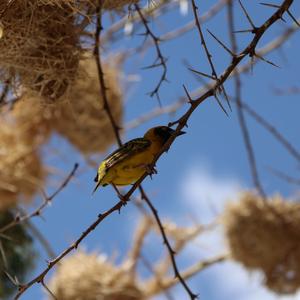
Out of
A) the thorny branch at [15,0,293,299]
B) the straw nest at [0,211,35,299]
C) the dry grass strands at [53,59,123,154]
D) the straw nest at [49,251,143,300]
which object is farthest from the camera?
the straw nest at [0,211,35,299]

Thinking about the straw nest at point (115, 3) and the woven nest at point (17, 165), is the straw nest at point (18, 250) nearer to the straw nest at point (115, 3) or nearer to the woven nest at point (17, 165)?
the woven nest at point (17, 165)

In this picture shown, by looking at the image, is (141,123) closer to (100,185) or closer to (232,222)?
(232,222)

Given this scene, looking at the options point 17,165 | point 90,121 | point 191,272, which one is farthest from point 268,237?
point 17,165

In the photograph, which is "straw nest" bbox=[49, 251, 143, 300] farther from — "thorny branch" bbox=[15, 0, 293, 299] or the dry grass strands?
"thorny branch" bbox=[15, 0, 293, 299]

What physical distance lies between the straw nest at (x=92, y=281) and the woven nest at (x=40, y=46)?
141 centimetres

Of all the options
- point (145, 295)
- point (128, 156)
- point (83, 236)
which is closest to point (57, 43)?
point (128, 156)

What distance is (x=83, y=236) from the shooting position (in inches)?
54.1

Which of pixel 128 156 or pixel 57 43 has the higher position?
pixel 57 43

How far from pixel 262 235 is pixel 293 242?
155 mm

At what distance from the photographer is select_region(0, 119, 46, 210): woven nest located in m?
3.36

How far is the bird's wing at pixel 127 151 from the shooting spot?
1748 millimetres

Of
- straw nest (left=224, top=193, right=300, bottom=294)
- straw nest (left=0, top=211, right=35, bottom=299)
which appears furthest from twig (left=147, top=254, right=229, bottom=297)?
straw nest (left=0, top=211, right=35, bottom=299)

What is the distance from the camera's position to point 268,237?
3.30 meters

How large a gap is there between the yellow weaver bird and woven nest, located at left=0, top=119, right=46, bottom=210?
5.32 feet
